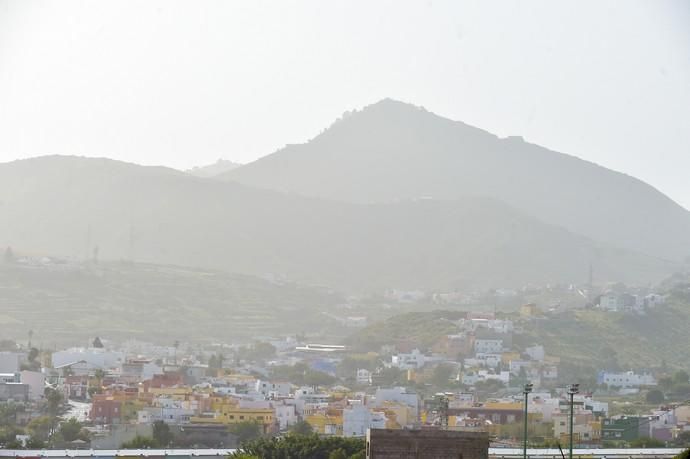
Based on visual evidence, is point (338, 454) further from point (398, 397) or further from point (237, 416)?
point (398, 397)

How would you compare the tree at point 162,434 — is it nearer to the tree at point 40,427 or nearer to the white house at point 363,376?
the tree at point 40,427

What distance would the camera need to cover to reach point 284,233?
393 feet

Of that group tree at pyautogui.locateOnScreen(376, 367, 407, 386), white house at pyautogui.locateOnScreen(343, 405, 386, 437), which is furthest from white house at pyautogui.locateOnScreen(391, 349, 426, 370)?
white house at pyautogui.locateOnScreen(343, 405, 386, 437)

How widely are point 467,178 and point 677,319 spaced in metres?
70.5

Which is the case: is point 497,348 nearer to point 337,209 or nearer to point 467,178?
point 337,209

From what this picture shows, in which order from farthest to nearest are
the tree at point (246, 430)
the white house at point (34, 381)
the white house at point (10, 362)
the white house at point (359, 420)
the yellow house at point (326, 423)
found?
the white house at point (10, 362) < the white house at point (34, 381) < the white house at point (359, 420) < the yellow house at point (326, 423) < the tree at point (246, 430)

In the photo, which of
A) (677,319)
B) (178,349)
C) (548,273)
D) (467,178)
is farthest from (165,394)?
(467,178)

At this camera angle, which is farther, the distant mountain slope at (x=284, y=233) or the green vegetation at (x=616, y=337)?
the distant mountain slope at (x=284, y=233)

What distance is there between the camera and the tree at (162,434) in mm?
37000

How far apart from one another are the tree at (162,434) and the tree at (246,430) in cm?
149

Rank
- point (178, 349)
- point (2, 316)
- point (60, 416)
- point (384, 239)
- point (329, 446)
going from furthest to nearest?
point (384, 239)
point (2, 316)
point (178, 349)
point (60, 416)
point (329, 446)

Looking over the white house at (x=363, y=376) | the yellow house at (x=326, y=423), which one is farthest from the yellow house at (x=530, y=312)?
the yellow house at (x=326, y=423)

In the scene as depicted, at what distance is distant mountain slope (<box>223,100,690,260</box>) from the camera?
448 ft

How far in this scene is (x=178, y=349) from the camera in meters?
71.1
